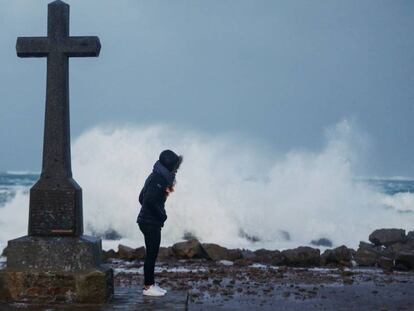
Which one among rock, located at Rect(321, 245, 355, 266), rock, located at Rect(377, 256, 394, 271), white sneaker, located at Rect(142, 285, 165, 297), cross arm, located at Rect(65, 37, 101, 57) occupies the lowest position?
white sneaker, located at Rect(142, 285, 165, 297)

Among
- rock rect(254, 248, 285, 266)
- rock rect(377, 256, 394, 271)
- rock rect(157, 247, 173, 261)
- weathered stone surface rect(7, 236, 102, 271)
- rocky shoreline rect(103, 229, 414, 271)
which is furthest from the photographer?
rock rect(157, 247, 173, 261)

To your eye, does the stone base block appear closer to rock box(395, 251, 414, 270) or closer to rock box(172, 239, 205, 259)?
rock box(172, 239, 205, 259)

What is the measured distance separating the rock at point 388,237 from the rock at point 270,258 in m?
5.52

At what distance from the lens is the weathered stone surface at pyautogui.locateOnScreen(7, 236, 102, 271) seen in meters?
6.94

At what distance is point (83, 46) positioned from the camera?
7.30 meters

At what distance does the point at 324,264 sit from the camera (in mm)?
13172

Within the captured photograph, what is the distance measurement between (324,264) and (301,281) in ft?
9.23

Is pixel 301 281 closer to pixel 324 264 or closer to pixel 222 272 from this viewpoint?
pixel 222 272

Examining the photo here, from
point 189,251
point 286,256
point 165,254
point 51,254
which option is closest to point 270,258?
point 286,256

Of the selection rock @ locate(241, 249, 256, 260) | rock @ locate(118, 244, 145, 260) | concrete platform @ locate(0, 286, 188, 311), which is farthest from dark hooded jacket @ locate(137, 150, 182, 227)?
rock @ locate(241, 249, 256, 260)

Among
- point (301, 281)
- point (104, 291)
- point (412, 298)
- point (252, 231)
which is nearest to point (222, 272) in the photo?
point (301, 281)

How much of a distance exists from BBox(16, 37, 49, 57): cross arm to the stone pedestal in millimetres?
2033

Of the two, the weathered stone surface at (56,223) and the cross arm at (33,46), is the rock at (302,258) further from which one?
the cross arm at (33,46)

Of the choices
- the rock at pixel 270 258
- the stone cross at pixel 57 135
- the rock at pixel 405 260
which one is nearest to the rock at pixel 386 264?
the rock at pixel 405 260
